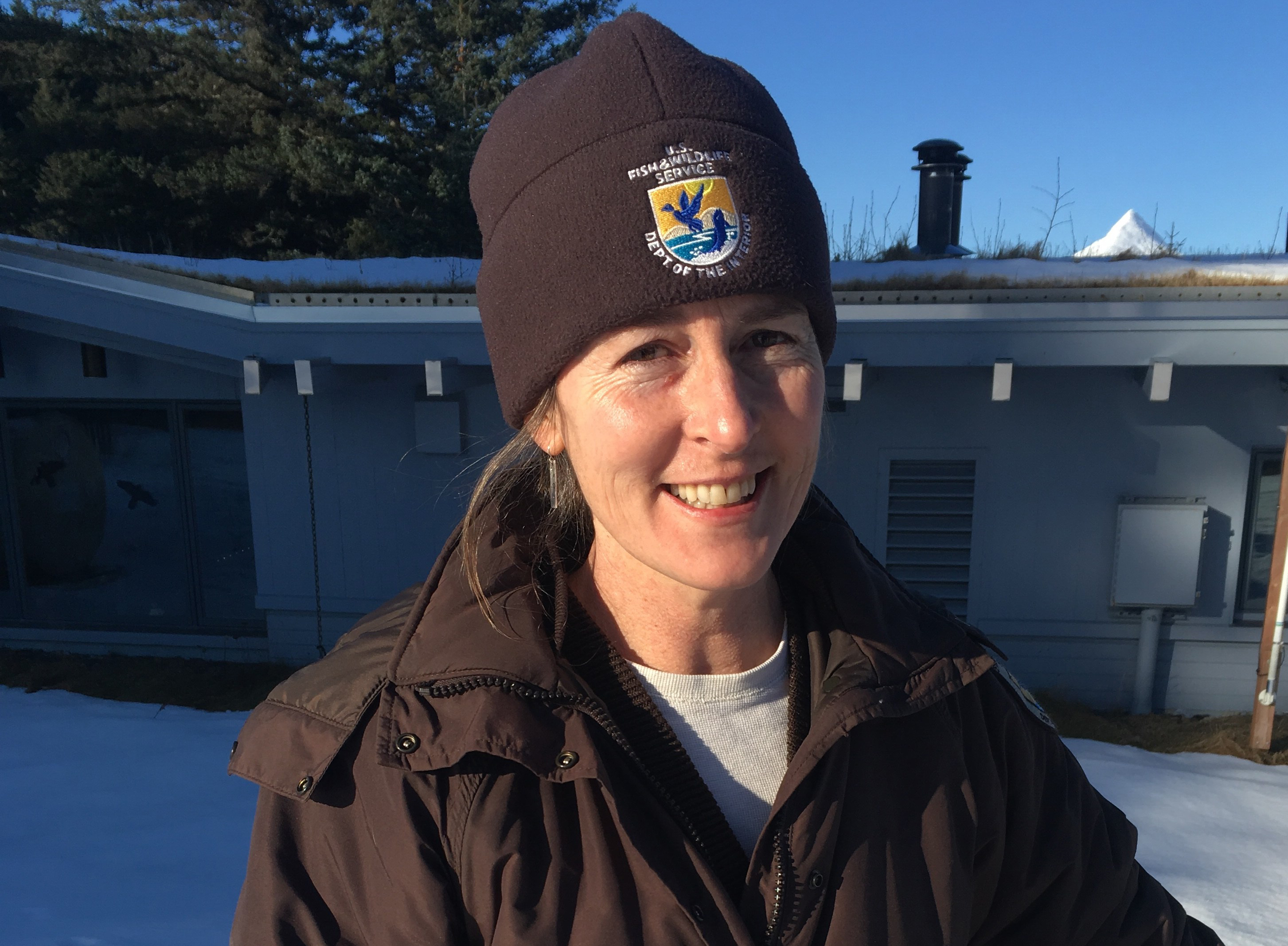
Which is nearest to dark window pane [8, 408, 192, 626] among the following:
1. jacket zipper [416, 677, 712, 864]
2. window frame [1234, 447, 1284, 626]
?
jacket zipper [416, 677, 712, 864]

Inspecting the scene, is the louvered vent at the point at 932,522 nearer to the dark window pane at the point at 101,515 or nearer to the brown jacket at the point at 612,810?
the brown jacket at the point at 612,810

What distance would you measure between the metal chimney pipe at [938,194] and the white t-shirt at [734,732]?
7217 millimetres

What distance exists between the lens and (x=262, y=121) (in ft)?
59.2

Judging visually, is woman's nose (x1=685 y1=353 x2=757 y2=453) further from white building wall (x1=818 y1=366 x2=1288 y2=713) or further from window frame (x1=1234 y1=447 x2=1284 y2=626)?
window frame (x1=1234 y1=447 x2=1284 y2=626)

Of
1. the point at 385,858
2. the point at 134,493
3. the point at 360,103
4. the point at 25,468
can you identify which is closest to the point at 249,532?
the point at 134,493

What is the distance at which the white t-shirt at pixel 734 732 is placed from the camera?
1.31m

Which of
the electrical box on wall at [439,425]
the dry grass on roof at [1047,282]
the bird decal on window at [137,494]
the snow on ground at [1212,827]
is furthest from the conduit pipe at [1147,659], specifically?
the bird decal on window at [137,494]

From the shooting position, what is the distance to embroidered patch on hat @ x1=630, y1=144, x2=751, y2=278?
3.86 ft

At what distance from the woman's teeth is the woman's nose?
0.06 metres

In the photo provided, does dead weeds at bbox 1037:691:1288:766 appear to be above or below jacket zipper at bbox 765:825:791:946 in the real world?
below

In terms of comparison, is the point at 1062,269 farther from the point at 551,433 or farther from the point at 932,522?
the point at 551,433

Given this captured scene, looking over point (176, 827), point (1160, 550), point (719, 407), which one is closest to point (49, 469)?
point (176, 827)

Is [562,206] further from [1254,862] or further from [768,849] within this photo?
[1254,862]

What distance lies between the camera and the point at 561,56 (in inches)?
731
